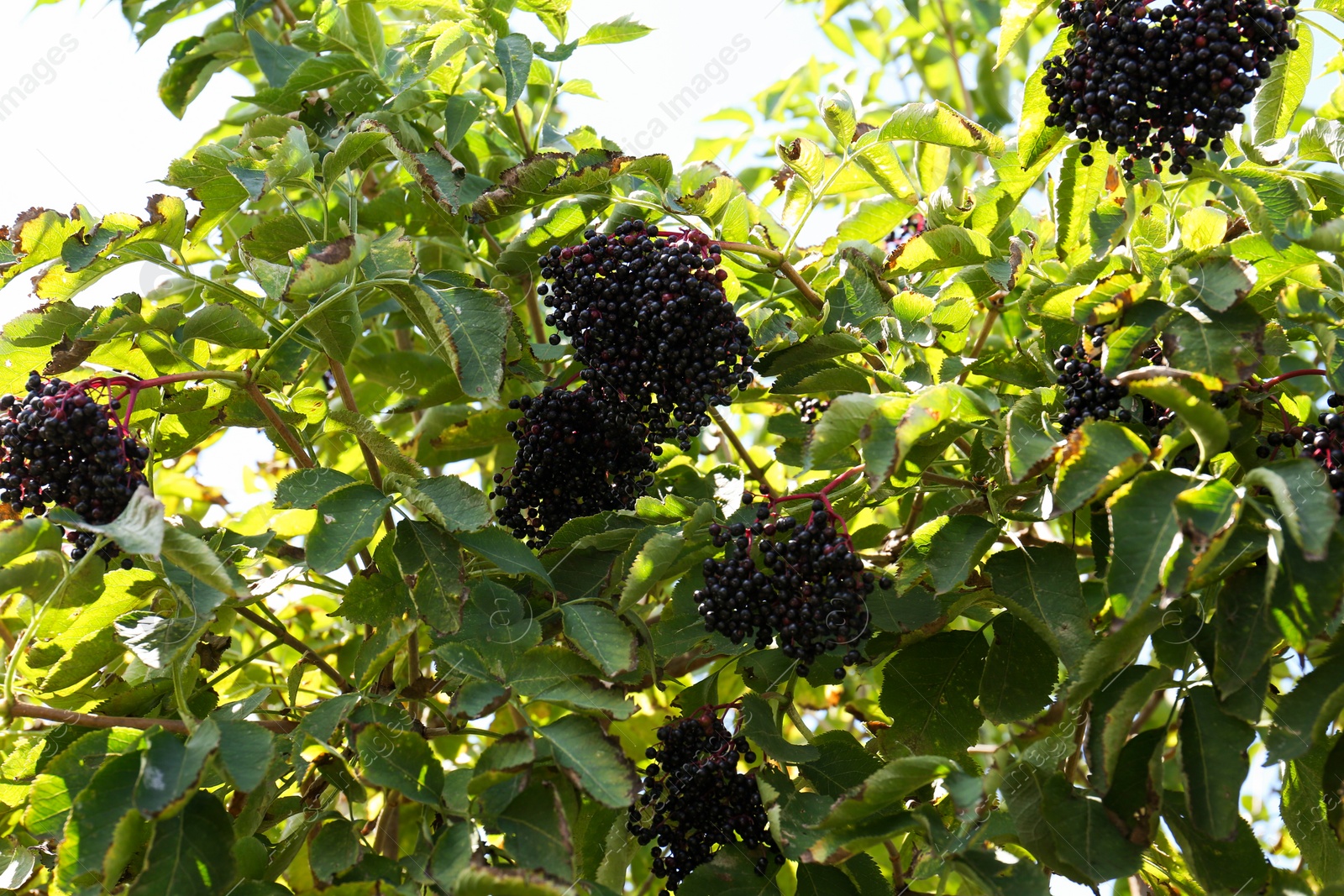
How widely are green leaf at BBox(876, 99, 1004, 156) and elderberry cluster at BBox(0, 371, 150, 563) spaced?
1700 mm

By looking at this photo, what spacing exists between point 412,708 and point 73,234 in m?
1.29

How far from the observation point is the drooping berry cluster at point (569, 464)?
8.17ft

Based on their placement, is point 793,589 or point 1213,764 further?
point 793,589

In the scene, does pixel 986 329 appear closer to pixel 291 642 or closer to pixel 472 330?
pixel 472 330

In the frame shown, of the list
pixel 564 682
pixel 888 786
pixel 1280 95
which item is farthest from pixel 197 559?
pixel 1280 95

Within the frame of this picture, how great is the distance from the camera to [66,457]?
2.05 metres

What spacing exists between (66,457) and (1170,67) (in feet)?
7.03

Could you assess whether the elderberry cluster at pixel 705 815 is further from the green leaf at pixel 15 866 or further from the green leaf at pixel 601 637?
the green leaf at pixel 15 866

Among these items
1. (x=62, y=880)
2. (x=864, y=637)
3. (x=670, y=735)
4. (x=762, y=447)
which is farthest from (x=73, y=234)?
(x=762, y=447)

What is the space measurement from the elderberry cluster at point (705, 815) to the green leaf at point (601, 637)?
288mm

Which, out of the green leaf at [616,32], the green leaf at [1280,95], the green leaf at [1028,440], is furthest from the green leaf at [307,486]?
the green leaf at [1280,95]

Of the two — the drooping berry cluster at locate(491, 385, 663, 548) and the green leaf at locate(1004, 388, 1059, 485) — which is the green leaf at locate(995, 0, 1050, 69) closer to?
the green leaf at locate(1004, 388, 1059, 485)

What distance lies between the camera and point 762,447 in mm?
3543

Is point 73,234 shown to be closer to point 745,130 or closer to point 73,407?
point 73,407
